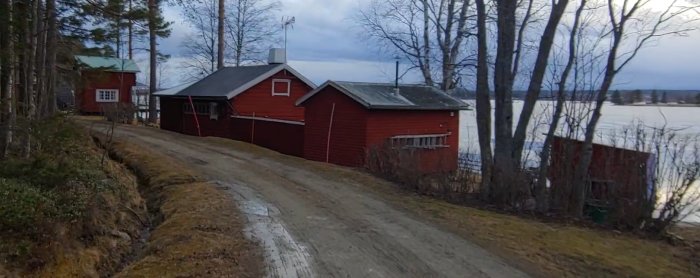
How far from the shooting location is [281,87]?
32094mm

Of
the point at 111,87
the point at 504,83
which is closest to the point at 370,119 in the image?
the point at 504,83

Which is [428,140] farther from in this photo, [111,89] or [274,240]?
[111,89]

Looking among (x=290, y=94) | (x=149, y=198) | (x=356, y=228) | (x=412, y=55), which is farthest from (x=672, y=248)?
(x=412, y=55)

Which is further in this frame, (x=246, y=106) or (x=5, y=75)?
(x=246, y=106)

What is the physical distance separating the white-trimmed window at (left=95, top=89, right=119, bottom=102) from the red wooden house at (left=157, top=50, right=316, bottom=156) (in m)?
14.3

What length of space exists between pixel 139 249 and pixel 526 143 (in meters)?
8.58

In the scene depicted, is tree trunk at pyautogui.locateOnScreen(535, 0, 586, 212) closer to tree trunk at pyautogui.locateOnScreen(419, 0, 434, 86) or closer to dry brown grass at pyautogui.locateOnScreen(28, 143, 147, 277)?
dry brown grass at pyautogui.locateOnScreen(28, 143, 147, 277)

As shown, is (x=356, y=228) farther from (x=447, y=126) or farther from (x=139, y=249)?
(x=447, y=126)

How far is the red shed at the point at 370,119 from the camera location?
75.1 feet

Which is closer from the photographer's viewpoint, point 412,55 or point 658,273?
point 658,273

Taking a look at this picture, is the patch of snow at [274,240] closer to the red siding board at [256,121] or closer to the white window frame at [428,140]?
the white window frame at [428,140]

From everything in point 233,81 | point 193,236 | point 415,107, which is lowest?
point 193,236

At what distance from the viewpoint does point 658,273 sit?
25.7 feet

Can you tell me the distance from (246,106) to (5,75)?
1874 cm
